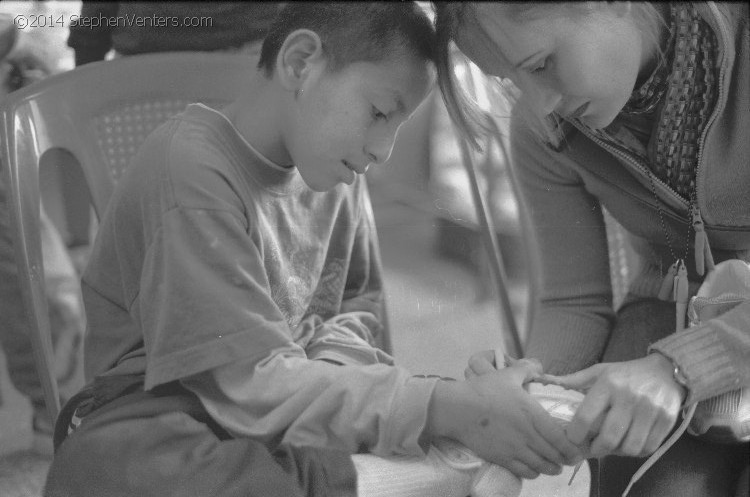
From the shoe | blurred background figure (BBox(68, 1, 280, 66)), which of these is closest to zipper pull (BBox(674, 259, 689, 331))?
blurred background figure (BBox(68, 1, 280, 66))

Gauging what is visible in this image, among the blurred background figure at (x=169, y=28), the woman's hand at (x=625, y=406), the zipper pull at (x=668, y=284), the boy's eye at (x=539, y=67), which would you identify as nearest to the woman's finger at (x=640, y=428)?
the woman's hand at (x=625, y=406)

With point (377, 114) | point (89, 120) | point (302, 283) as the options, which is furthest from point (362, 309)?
point (89, 120)

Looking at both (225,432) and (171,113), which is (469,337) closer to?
(225,432)

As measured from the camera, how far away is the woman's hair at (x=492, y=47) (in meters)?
0.51

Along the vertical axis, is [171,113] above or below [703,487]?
above

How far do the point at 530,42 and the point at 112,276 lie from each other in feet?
1.05

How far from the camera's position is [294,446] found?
524 mm

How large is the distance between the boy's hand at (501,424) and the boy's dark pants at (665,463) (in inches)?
2.8

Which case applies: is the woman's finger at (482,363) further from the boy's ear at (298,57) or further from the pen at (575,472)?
the boy's ear at (298,57)

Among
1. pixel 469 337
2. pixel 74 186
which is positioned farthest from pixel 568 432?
pixel 74 186

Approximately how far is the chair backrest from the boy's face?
0.35 ft

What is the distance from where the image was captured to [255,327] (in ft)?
1.72

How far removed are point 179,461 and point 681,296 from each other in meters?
0.37

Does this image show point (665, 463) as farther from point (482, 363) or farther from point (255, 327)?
point (255, 327)
